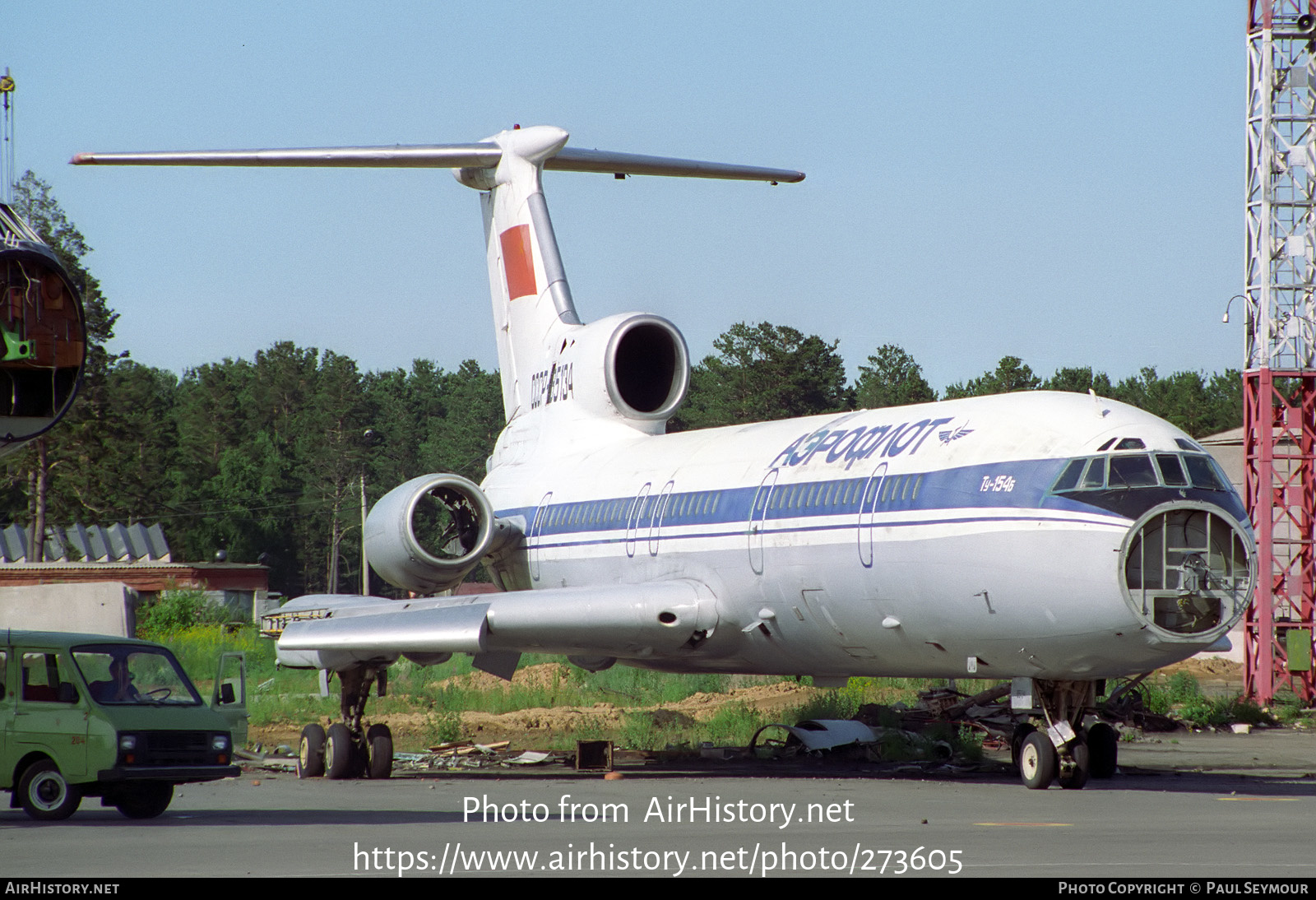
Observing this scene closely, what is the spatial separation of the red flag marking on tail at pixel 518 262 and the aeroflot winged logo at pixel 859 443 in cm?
915

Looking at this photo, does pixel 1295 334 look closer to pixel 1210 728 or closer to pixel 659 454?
pixel 1210 728

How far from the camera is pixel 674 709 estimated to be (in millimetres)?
28875

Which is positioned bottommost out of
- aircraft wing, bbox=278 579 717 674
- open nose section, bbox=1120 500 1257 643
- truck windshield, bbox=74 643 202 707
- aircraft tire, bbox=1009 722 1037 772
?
aircraft tire, bbox=1009 722 1037 772

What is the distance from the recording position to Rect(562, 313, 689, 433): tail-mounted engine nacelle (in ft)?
79.4

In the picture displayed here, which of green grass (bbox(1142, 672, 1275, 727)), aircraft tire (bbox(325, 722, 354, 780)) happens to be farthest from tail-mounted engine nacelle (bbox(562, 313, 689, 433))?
green grass (bbox(1142, 672, 1275, 727))

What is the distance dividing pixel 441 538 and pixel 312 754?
182 inches

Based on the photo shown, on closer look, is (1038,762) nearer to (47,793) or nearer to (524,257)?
(47,793)

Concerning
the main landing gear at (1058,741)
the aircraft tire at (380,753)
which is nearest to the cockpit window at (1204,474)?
the main landing gear at (1058,741)

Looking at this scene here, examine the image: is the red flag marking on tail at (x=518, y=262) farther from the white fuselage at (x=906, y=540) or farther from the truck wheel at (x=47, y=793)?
the truck wheel at (x=47, y=793)

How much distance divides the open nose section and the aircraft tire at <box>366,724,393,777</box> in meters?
9.63

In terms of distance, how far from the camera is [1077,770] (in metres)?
15.7

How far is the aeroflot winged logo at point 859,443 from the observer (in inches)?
668

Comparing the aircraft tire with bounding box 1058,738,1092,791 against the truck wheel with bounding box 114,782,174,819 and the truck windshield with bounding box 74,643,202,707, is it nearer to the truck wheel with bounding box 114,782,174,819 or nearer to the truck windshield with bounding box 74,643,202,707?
the truck windshield with bounding box 74,643,202,707

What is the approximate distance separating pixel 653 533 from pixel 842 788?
17.5 ft
